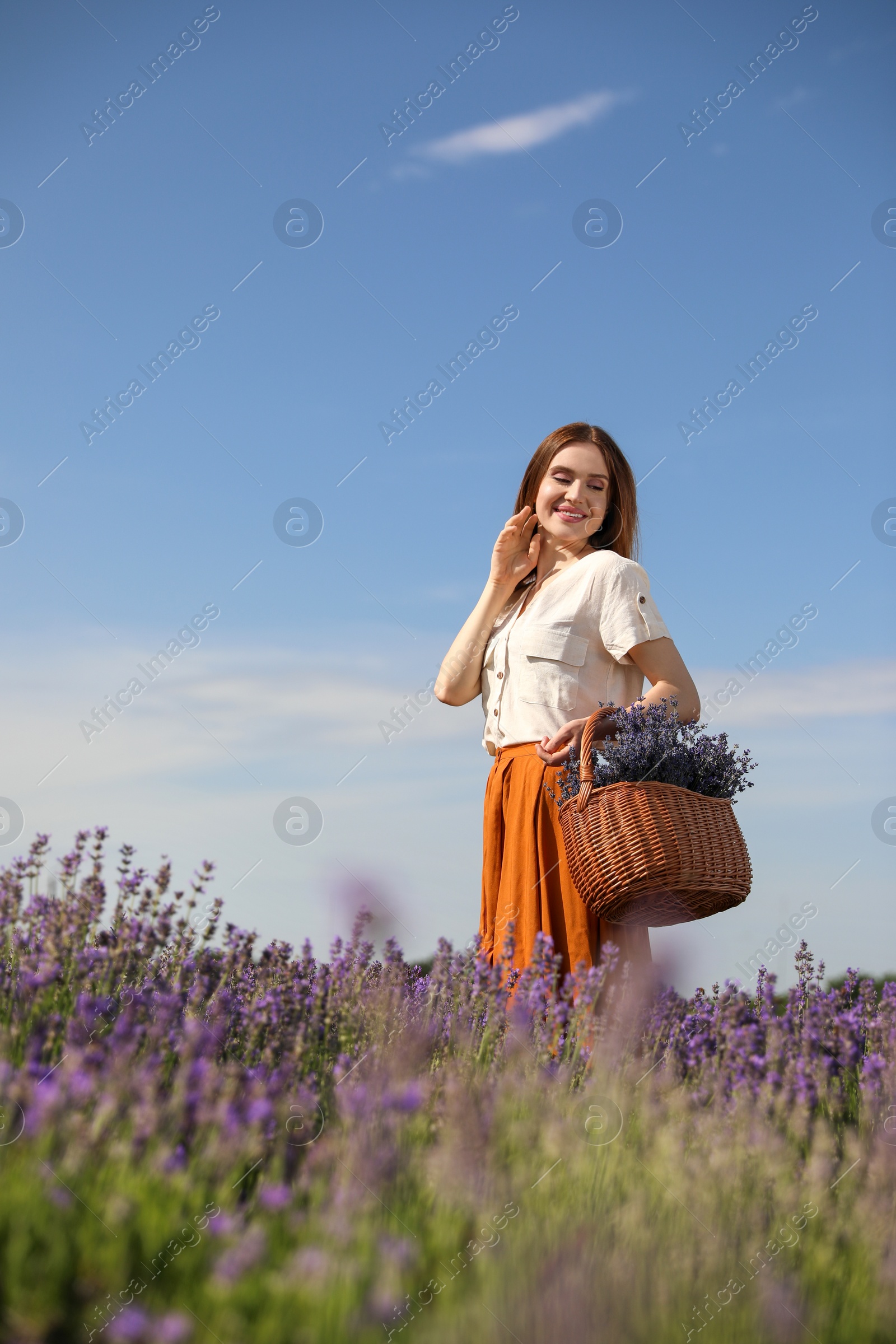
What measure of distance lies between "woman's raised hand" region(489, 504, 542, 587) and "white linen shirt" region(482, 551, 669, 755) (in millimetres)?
274

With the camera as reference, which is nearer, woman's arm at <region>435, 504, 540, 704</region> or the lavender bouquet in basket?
the lavender bouquet in basket

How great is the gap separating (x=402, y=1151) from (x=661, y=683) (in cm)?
198

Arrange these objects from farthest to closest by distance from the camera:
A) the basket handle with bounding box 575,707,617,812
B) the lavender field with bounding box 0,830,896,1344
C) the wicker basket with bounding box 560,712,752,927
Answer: the basket handle with bounding box 575,707,617,812 → the wicker basket with bounding box 560,712,752,927 → the lavender field with bounding box 0,830,896,1344

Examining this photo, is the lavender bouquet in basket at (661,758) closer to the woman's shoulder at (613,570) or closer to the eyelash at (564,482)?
the woman's shoulder at (613,570)

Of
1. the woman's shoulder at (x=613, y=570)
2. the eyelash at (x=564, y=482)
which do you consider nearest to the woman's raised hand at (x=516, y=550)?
the eyelash at (x=564, y=482)

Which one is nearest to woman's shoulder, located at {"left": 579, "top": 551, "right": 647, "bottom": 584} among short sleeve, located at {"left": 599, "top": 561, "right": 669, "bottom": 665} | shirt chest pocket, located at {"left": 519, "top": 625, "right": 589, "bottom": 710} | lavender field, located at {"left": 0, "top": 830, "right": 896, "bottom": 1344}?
short sleeve, located at {"left": 599, "top": 561, "right": 669, "bottom": 665}

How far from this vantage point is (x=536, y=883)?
3.53m

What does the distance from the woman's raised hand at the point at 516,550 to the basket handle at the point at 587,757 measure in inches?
37.4

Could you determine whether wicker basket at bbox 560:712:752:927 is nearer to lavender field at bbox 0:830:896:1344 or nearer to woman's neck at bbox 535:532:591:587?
lavender field at bbox 0:830:896:1344

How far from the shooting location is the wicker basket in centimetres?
300

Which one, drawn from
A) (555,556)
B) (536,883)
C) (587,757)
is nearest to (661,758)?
(587,757)

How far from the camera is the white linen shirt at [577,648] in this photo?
3.58m

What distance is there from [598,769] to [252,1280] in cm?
202

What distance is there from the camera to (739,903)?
3.20 m
